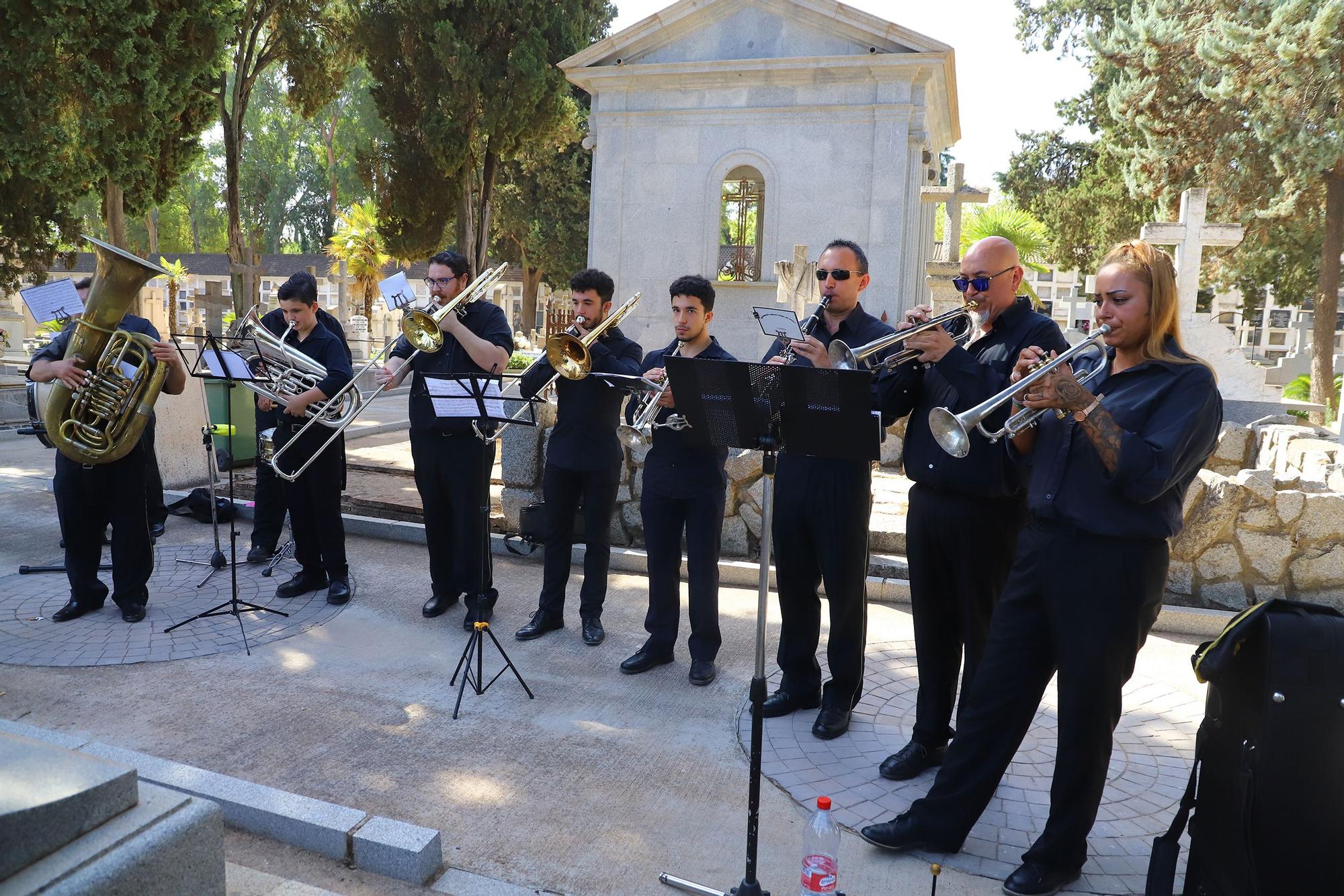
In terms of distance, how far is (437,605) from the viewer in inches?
239

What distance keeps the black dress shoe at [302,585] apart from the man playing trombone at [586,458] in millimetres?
1702

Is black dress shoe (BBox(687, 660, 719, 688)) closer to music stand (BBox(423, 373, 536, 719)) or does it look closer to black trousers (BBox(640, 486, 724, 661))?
black trousers (BBox(640, 486, 724, 661))

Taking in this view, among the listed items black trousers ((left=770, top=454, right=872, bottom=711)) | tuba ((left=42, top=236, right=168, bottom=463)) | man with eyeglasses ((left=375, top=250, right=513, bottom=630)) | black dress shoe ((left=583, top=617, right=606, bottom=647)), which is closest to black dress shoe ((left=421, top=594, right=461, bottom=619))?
man with eyeglasses ((left=375, top=250, right=513, bottom=630))

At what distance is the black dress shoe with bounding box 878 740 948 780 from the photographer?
4012 mm

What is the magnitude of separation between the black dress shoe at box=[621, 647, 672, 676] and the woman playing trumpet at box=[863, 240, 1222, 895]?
2147 millimetres

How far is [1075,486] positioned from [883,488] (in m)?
6.45

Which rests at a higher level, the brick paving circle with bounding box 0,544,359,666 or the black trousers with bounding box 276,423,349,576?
the black trousers with bounding box 276,423,349,576

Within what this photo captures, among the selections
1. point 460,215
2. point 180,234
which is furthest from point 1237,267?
point 180,234

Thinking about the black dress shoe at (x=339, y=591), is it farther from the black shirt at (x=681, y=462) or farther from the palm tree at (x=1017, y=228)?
the palm tree at (x=1017, y=228)

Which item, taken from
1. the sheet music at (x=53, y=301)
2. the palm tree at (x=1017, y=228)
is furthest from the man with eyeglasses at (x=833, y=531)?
the palm tree at (x=1017, y=228)

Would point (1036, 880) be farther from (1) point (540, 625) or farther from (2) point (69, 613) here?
(2) point (69, 613)

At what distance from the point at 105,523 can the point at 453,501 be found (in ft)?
6.99

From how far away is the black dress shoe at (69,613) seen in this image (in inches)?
226

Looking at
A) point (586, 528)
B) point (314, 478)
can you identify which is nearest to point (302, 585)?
point (314, 478)
